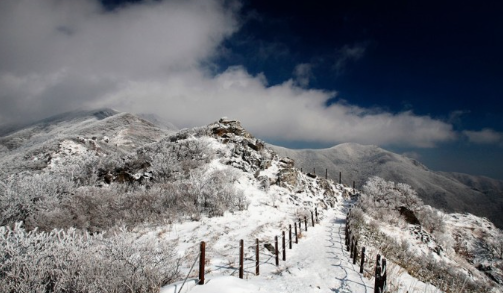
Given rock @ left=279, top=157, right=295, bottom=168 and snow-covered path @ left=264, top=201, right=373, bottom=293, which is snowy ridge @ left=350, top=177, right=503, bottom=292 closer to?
rock @ left=279, top=157, right=295, bottom=168

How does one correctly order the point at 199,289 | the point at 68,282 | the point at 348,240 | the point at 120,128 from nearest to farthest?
the point at 68,282 < the point at 199,289 < the point at 348,240 < the point at 120,128

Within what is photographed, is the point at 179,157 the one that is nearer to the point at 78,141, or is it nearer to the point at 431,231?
the point at 78,141

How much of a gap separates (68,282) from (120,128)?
3084 inches

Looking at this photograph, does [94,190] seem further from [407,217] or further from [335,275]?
[407,217]

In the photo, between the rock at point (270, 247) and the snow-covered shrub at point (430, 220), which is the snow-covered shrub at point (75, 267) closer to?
the rock at point (270, 247)

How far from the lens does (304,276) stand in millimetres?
8594

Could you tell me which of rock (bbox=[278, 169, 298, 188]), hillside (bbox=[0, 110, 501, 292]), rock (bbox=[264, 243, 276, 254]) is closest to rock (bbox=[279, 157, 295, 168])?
hillside (bbox=[0, 110, 501, 292])

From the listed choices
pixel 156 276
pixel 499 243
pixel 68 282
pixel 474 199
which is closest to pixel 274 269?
pixel 156 276

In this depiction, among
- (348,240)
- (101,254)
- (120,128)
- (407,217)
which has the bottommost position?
(407,217)

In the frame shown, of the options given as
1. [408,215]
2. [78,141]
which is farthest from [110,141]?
[408,215]

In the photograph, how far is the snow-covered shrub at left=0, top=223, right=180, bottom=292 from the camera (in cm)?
461

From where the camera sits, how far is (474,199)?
16225 cm

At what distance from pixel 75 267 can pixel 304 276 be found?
7.03m

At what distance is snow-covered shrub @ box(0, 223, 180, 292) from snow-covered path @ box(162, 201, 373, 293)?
2.70 feet
